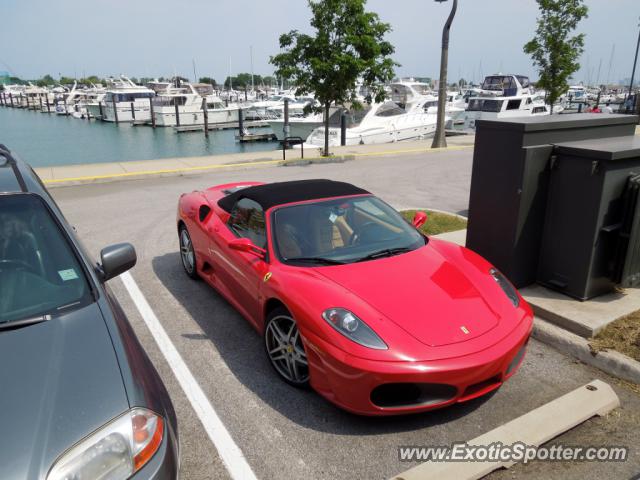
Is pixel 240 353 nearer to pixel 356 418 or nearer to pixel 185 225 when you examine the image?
pixel 356 418

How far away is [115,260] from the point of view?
323cm

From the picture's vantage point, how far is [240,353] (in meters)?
4.23

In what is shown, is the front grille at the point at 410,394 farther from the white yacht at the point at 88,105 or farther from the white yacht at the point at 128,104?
the white yacht at the point at 88,105

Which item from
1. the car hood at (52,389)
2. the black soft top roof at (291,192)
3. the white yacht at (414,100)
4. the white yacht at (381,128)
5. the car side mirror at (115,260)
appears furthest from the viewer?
the white yacht at (414,100)

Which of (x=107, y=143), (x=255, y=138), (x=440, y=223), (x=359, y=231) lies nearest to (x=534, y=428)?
(x=359, y=231)

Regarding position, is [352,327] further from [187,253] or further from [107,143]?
[107,143]

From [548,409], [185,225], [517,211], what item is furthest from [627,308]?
[185,225]

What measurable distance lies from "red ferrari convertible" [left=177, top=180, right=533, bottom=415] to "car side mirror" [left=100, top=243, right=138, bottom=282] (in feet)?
3.25

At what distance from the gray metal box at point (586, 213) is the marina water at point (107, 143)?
29509mm

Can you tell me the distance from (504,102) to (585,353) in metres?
27.6

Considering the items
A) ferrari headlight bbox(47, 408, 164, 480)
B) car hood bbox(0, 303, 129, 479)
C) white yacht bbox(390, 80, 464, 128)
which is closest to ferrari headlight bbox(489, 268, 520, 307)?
ferrari headlight bbox(47, 408, 164, 480)

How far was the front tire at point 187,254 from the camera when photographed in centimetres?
573

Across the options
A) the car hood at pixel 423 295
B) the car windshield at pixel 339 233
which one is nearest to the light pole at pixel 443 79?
the car windshield at pixel 339 233

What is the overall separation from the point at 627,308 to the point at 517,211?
50.8 inches
